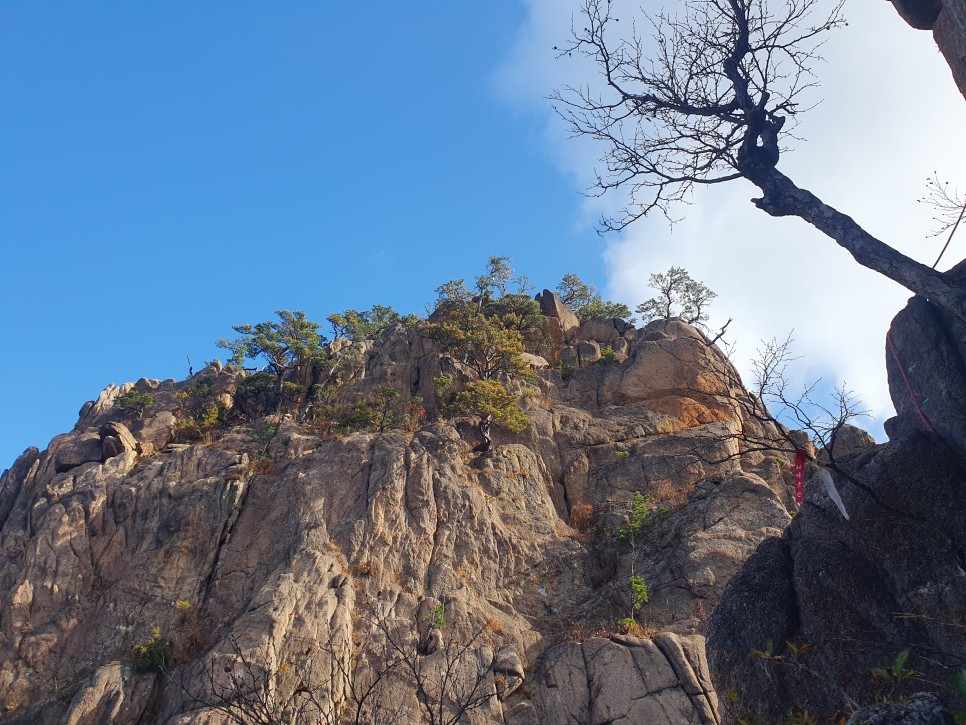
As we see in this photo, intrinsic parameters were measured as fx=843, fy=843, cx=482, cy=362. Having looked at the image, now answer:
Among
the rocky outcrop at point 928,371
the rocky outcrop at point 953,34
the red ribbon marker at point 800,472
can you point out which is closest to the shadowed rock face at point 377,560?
the rocky outcrop at point 928,371

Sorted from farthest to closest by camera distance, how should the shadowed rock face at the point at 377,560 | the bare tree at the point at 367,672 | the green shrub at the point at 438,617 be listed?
the green shrub at the point at 438,617 → the shadowed rock face at the point at 377,560 → the bare tree at the point at 367,672

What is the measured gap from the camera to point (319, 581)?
74.5 feet

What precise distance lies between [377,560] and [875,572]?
52.8 ft

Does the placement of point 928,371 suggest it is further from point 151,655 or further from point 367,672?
point 151,655

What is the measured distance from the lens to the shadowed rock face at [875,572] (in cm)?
952

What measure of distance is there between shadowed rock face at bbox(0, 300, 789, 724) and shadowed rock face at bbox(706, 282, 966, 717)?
23.2 feet

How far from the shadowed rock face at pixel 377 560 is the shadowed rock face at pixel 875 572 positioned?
707 cm

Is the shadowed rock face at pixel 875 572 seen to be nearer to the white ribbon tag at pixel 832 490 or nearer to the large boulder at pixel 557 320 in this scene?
the white ribbon tag at pixel 832 490

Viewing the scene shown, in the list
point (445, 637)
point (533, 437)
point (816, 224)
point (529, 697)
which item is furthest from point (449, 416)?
point (816, 224)

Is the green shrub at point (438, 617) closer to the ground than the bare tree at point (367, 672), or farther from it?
farther from it

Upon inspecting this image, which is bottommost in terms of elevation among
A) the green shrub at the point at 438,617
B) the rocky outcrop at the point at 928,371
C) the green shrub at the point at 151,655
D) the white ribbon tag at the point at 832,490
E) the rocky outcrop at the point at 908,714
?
the rocky outcrop at the point at 908,714

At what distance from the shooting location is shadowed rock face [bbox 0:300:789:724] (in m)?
20.2

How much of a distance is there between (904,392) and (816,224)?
264 cm

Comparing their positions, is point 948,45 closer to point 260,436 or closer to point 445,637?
point 445,637
